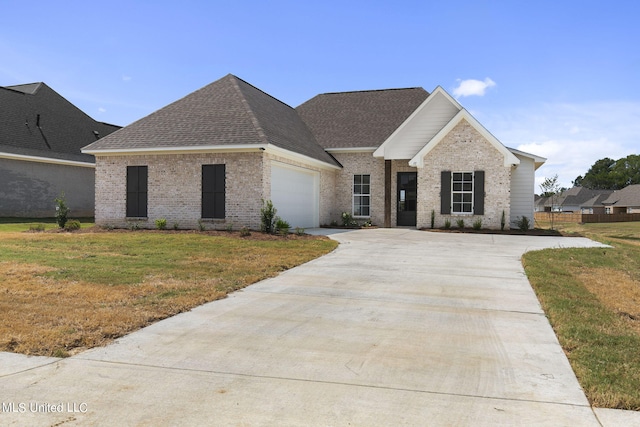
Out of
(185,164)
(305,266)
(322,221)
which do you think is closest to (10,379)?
(305,266)

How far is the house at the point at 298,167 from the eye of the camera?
1712 cm

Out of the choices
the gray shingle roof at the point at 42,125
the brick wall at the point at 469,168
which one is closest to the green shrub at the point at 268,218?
the brick wall at the point at 469,168

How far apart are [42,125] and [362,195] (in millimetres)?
19824

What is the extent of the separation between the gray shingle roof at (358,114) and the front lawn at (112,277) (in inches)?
383

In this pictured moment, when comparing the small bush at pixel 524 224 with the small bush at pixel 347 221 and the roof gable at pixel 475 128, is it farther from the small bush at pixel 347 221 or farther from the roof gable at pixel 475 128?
the small bush at pixel 347 221

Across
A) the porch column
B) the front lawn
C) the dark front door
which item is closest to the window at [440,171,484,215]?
the dark front door

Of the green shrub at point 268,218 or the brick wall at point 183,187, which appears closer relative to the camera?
the green shrub at point 268,218

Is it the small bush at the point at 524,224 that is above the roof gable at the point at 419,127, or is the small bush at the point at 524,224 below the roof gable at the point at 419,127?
below

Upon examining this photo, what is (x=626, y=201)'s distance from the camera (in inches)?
2911

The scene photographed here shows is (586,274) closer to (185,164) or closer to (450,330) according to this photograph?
(450,330)

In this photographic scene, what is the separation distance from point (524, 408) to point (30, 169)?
93.0 ft

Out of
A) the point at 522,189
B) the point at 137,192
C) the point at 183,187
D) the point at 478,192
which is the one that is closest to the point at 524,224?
the point at 522,189

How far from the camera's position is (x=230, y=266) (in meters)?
10.0

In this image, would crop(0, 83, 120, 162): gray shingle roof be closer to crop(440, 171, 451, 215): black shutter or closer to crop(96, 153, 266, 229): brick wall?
crop(96, 153, 266, 229): brick wall
